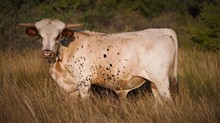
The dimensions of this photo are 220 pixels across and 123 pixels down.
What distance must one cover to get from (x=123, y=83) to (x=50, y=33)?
1.25 meters

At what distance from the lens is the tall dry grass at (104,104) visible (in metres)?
4.45

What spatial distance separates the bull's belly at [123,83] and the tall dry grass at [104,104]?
0.19m

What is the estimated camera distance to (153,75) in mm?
5379

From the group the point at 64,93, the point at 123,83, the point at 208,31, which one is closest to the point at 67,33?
the point at 64,93

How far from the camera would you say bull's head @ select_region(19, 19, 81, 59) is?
5141 mm

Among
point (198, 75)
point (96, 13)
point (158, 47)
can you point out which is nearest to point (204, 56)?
point (198, 75)

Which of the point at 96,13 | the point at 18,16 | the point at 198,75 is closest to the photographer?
the point at 198,75

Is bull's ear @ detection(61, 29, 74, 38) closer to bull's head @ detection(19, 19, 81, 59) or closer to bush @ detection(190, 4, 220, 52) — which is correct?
bull's head @ detection(19, 19, 81, 59)

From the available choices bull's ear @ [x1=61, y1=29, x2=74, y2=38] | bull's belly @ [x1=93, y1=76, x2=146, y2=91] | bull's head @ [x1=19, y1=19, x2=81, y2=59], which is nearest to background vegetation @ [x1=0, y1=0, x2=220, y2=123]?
bull's belly @ [x1=93, y1=76, x2=146, y2=91]

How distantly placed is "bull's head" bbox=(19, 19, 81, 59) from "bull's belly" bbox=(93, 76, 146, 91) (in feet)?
2.78

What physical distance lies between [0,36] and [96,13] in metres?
14.0

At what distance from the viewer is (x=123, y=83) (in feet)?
18.3

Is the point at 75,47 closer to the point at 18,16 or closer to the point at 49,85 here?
the point at 49,85

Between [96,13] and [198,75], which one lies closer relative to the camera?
[198,75]
